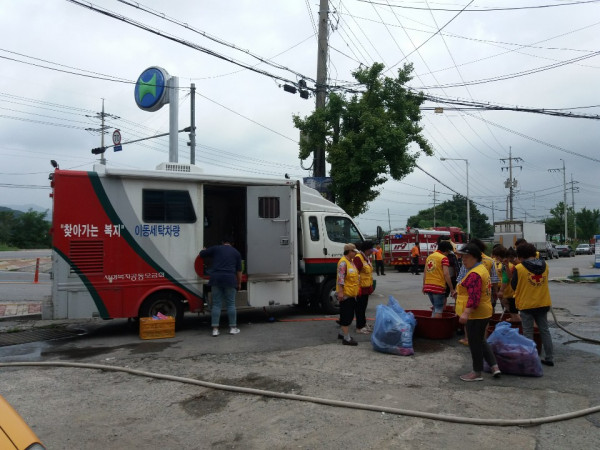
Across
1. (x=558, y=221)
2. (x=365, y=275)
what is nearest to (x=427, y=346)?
(x=365, y=275)

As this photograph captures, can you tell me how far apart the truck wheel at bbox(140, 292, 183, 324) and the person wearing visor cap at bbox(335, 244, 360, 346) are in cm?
295

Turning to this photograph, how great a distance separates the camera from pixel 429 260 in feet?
25.9

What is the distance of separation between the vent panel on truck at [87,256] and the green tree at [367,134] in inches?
381

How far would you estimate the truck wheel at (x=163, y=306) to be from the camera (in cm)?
830

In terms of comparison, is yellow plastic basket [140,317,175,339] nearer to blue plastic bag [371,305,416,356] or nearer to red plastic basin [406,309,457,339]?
blue plastic bag [371,305,416,356]

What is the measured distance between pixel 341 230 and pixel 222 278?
11.7ft

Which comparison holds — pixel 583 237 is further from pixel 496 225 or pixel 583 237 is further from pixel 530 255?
pixel 530 255

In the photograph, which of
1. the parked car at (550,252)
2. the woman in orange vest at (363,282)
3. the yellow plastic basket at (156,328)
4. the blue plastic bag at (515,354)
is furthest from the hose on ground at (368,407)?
the parked car at (550,252)

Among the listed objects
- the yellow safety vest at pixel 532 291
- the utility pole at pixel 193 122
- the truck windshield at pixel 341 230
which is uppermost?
the utility pole at pixel 193 122

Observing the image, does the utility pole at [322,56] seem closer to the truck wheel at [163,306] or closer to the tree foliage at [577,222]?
the truck wheel at [163,306]

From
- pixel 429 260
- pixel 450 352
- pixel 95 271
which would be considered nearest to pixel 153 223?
pixel 95 271

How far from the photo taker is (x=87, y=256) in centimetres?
785

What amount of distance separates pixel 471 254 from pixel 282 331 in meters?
4.17

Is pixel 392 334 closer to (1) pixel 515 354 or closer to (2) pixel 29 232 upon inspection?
(1) pixel 515 354
